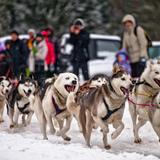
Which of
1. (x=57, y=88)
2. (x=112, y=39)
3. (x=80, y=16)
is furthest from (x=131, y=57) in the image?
(x=80, y=16)

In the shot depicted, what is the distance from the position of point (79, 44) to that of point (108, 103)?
675 cm

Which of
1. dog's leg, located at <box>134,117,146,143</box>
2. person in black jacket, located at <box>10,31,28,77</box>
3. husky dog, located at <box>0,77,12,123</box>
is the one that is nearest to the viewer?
dog's leg, located at <box>134,117,146,143</box>

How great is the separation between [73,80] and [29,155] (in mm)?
2154

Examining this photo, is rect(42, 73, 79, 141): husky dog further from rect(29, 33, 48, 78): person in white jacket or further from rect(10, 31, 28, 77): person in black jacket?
rect(29, 33, 48, 78): person in white jacket

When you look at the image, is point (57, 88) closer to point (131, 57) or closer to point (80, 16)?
point (131, 57)

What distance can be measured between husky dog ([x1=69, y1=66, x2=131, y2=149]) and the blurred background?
22346 mm

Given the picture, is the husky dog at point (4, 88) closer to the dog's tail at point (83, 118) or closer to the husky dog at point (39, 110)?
the husky dog at point (39, 110)

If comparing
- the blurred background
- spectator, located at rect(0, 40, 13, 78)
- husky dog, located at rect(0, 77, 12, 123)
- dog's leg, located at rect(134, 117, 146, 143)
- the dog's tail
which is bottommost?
dog's leg, located at rect(134, 117, 146, 143)

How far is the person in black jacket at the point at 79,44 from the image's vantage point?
1475 centimetres

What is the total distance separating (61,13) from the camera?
3147 centimetres

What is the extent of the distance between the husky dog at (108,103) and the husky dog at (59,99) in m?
0.35

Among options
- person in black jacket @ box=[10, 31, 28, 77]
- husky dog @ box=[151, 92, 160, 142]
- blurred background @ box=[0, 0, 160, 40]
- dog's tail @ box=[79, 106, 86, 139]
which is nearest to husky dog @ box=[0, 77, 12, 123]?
dog's tail @ box=[79, 106, 86, 139]

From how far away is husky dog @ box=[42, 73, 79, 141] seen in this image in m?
8.71

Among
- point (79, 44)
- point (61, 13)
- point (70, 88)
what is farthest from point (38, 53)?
point (61, 13)
